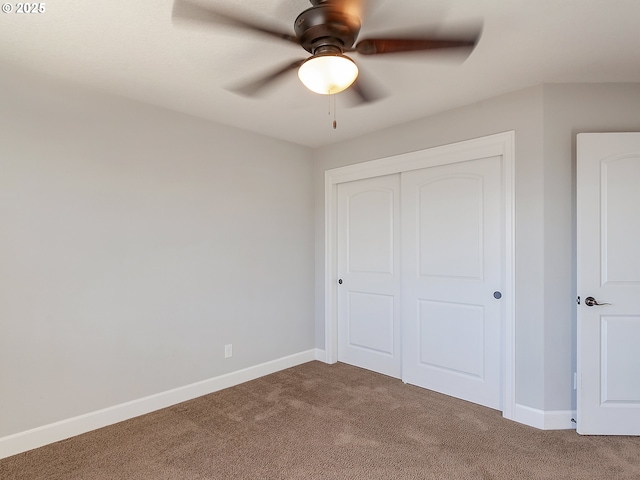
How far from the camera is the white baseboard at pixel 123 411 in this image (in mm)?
2273

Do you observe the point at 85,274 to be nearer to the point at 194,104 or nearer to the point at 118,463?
the point at 118,463

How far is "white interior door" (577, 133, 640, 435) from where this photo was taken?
7.88ft

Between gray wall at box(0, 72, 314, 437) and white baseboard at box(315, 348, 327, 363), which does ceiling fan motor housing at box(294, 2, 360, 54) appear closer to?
gray wall at box(0, 72, 314, 437)

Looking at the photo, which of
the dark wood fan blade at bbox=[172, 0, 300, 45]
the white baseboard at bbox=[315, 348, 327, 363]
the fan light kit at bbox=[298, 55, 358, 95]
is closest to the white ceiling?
the dark wood fan blade at bbox=[172, 0, 300, 45]

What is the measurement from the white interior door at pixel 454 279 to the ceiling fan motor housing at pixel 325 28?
1.84 meters

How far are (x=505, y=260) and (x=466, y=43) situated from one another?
1.81m

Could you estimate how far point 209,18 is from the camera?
63.9 inches

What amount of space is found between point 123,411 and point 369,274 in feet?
8.12

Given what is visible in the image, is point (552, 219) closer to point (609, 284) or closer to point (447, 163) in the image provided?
point (609, 284)

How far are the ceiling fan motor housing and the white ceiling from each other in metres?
0.25

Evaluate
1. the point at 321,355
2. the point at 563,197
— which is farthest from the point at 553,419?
the point at 321,355

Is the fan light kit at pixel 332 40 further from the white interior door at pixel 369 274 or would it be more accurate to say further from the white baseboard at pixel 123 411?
the white baseboard at pixel 123 411

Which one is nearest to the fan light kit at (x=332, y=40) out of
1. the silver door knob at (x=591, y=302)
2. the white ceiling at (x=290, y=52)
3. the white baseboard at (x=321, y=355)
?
the white ceiling at (x=290, y=52)

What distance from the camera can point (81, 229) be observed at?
2523 millimetres
